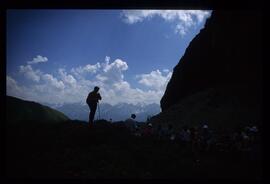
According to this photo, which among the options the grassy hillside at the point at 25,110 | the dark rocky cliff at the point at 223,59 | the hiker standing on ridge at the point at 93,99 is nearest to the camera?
the hiker standing on ridge at the point at 93,99

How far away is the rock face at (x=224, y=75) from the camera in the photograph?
3012 cm

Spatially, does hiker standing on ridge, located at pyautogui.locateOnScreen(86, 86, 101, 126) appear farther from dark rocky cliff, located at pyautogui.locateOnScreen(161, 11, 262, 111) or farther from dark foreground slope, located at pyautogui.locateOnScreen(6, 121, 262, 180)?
dark rocky cliff, located at pyautogui.locateOnScreen(161, 11, 262, 111)

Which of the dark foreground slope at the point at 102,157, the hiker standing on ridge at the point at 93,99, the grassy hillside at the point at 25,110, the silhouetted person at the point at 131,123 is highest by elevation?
the grassy hillside at the point at 25,110

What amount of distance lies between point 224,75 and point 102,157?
27.0 metres

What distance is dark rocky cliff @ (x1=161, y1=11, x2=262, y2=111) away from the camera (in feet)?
109

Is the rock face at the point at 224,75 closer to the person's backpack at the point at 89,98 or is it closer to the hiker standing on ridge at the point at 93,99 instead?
the hiker standing on ridge at the point at 93,99

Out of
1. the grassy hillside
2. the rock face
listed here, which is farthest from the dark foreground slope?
the rock face

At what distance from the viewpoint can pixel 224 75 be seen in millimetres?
37469

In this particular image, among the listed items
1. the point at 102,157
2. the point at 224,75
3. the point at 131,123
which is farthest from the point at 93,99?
the point at 224,75

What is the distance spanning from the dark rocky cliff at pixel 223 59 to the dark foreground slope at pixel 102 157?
16.9 meters

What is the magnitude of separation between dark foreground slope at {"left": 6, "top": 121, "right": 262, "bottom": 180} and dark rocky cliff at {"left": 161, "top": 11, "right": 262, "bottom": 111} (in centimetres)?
1693

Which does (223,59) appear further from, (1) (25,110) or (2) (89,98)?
(2) (89,98)

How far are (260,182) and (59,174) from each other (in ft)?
20.0

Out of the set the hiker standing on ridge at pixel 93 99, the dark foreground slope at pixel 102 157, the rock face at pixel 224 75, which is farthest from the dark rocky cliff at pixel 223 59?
the hiker standing on ridge at pixel 93 99
